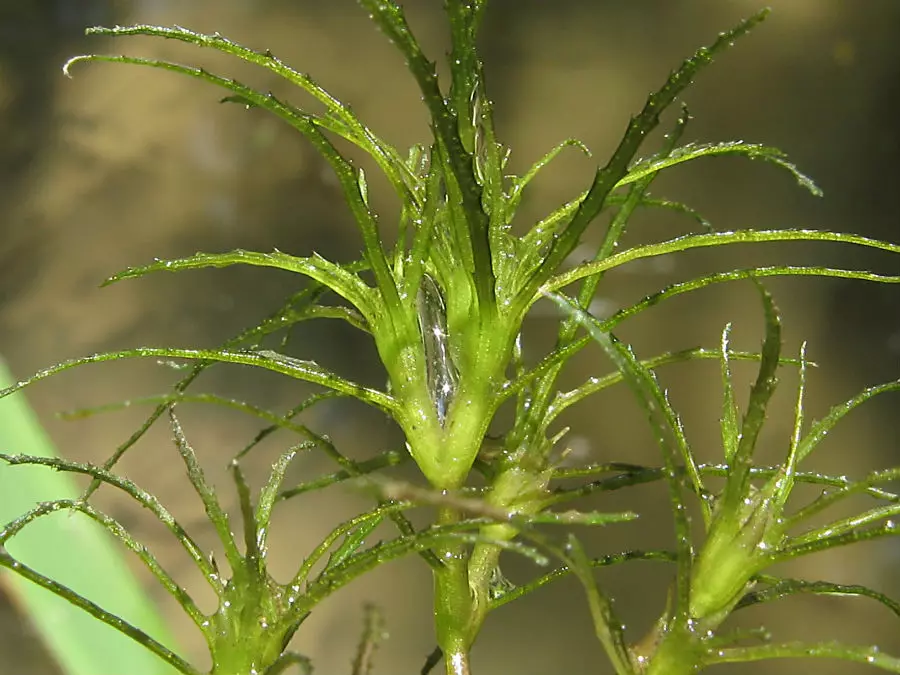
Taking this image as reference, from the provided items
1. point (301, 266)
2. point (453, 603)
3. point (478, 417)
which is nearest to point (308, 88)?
point (301, 266)

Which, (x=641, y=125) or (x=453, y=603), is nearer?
(x=641, y=125)

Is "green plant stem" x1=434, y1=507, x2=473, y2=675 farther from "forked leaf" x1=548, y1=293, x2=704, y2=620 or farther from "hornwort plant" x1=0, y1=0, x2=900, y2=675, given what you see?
"forked leaf" x1=548, y1=293, x2=704, y2=620

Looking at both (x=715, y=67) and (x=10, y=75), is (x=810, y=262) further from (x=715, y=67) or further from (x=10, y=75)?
(x=10, y=75)

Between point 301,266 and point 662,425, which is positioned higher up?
point 301,266

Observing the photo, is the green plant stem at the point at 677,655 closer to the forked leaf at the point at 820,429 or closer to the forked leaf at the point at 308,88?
the forked leaf at the point at 820,429

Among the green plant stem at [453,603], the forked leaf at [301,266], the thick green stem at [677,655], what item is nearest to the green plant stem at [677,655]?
the thick green stem at [677,655]

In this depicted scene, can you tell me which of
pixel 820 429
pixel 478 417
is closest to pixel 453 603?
pixel 478 417

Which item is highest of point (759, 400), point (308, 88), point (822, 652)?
point (308, 88)

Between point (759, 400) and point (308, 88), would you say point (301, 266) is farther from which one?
point (759, 400)
